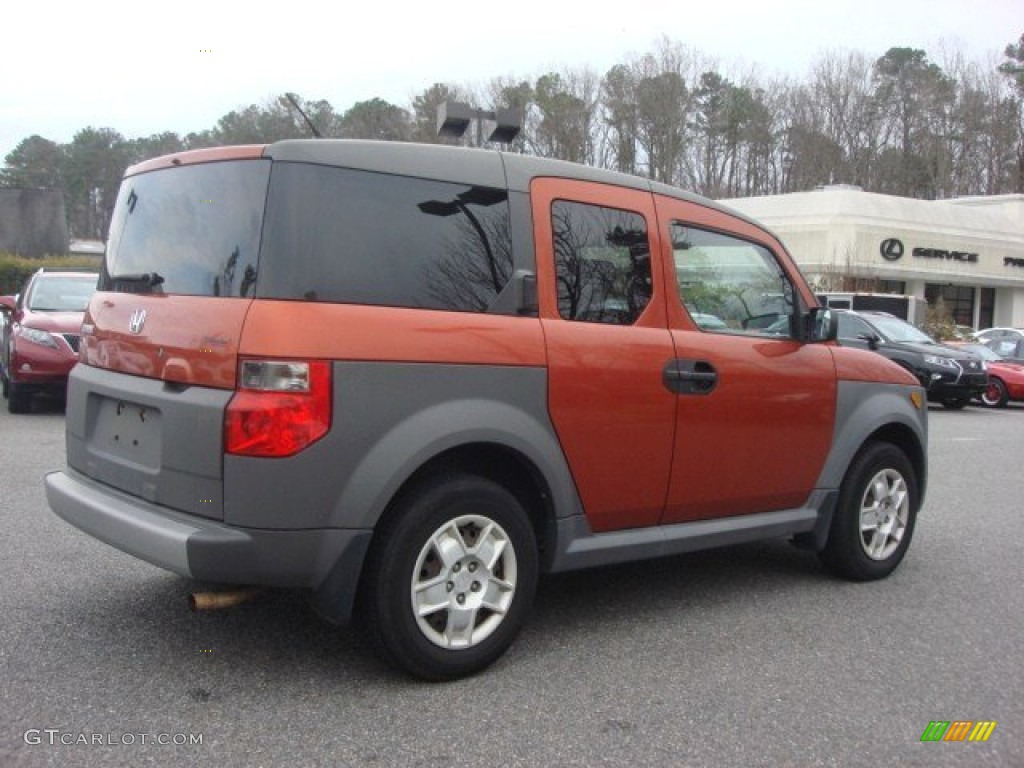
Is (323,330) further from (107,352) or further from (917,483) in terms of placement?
(917,483)

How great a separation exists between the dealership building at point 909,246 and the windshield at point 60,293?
28777 millimetres

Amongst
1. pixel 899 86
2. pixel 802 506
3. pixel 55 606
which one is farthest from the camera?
pixel 899 86

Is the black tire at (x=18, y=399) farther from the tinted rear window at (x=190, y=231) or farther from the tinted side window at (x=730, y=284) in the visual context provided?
the tinted side window at (x=730, y=284)

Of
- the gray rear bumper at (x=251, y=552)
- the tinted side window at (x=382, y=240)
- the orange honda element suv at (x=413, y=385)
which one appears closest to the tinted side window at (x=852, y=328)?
the orange honda element suv at (x=413, y=385)

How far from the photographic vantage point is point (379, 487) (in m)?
3.49

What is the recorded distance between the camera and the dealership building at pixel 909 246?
124 feet

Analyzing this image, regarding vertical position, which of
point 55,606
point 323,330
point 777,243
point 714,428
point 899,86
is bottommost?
point 55,606

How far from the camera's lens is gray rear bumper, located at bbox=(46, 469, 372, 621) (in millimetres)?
3377

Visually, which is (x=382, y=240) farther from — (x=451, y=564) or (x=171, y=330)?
(x=451, y=564)

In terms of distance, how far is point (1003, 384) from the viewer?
18438 mm

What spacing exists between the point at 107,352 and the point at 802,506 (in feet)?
11.3

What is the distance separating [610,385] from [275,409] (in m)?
1.47

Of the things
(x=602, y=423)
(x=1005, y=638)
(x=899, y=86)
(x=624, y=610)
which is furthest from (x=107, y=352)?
(x=899, y=86)

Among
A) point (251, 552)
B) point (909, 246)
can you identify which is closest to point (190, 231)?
point (251, 552)
